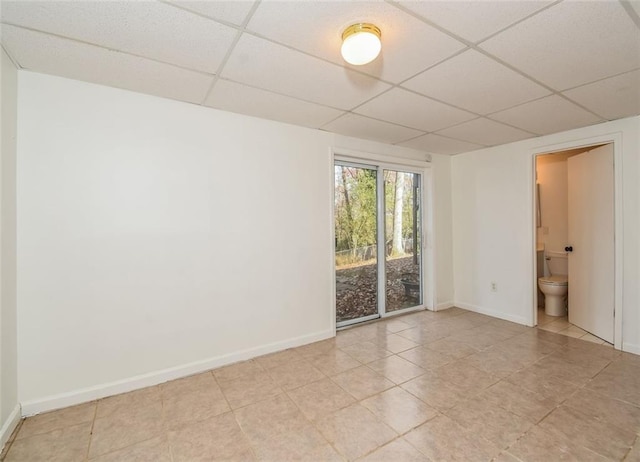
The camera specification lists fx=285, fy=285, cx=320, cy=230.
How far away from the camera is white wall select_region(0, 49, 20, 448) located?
179 cm

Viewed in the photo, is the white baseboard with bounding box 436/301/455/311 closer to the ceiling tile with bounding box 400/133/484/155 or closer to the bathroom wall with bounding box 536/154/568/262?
the bathroom wall with bounding box 536/154/568/262

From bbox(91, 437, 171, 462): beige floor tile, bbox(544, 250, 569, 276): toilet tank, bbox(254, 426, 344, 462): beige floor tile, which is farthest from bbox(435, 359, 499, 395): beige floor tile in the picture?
bbox(544, 250, 569, 276): toilet tank

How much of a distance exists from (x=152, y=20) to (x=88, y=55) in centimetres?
68

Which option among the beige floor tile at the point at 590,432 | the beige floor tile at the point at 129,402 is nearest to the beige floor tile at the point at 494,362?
the beige floor tile at the point at 590,432

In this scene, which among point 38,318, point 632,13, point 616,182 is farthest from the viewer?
point 616,182

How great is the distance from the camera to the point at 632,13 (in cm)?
151

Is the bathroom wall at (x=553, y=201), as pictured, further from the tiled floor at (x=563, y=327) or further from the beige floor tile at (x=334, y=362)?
the beige floor tile at (x=334, y=362)

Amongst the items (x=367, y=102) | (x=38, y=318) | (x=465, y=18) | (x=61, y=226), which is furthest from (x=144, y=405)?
(x=465, y=18)

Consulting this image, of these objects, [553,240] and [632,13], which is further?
Answer: [553,240]

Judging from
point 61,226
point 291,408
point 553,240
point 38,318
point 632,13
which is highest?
point 632,13

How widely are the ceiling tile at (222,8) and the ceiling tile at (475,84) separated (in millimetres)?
1314

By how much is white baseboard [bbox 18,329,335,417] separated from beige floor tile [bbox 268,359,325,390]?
0.33m

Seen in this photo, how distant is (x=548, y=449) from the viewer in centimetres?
170

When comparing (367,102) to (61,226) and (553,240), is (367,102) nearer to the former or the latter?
(61,226)
